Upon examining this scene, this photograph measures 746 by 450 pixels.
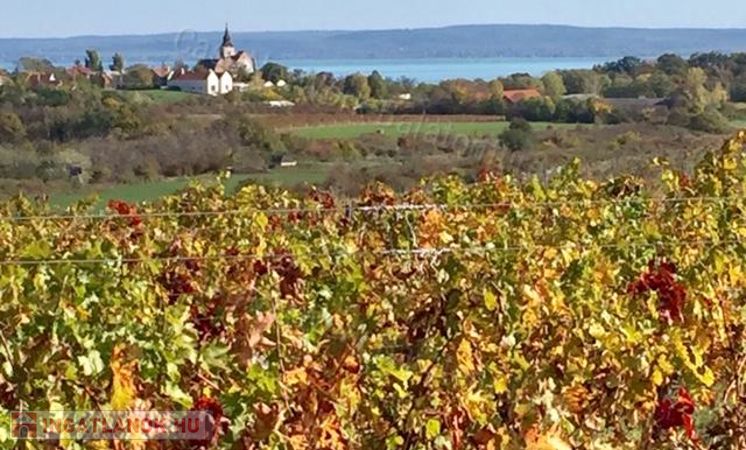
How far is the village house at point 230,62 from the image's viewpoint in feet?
174

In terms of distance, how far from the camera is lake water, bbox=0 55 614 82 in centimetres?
4689

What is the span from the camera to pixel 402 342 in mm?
4805

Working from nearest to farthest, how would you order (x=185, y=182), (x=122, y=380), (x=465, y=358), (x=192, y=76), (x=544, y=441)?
(x=122, y=380) < (x=544, y=441) < (x=465, y=358) < (x=185, y=182) < (x=192, y=76)

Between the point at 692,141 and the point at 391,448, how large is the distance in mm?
25599

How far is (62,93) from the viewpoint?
147 ft

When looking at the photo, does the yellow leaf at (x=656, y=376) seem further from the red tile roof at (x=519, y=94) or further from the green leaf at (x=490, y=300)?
the red tile roof at (x=519, y=94)

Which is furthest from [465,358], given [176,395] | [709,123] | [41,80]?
[41,80]

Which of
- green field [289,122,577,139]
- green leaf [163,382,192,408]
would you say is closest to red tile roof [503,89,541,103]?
green field [289,122,577,139]

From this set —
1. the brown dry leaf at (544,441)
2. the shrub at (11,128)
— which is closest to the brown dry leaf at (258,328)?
the brown dry leaf at (544,441)

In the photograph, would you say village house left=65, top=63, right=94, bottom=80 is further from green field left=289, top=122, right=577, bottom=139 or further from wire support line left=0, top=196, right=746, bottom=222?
wire support line left=0, top=196, right=746, bottom=222

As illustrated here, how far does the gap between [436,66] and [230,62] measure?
773 cm

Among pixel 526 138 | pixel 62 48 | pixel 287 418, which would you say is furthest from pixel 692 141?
pixel 62 48

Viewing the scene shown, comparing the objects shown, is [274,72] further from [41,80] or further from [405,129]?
[405,129]

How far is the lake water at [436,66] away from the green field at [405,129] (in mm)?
5721
